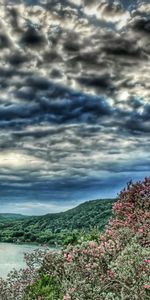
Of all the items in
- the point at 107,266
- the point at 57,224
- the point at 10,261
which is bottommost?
the point at 107,266

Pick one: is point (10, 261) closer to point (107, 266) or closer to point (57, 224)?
point (107, 266)

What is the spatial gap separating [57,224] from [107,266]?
147156mm

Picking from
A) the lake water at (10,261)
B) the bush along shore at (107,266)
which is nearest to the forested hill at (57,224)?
the lake water at (10,261)

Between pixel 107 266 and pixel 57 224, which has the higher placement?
pixel 57 224

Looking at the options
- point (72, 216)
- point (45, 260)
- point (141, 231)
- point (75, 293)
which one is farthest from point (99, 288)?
point (72, 216)

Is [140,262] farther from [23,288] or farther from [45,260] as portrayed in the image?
[23,288]

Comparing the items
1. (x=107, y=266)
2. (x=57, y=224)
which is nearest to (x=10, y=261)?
(x=107, y=266)

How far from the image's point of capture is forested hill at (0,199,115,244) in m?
125

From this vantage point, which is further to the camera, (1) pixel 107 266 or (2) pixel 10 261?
(2) pixel 10 261

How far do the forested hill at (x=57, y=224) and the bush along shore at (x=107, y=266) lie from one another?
93.6 metres

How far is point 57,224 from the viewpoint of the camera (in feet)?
523

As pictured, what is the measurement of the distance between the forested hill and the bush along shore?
9359cm

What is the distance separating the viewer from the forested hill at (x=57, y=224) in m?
125

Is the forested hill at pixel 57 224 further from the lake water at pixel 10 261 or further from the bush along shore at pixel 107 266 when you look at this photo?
the bush along shore at pixel 107 266
